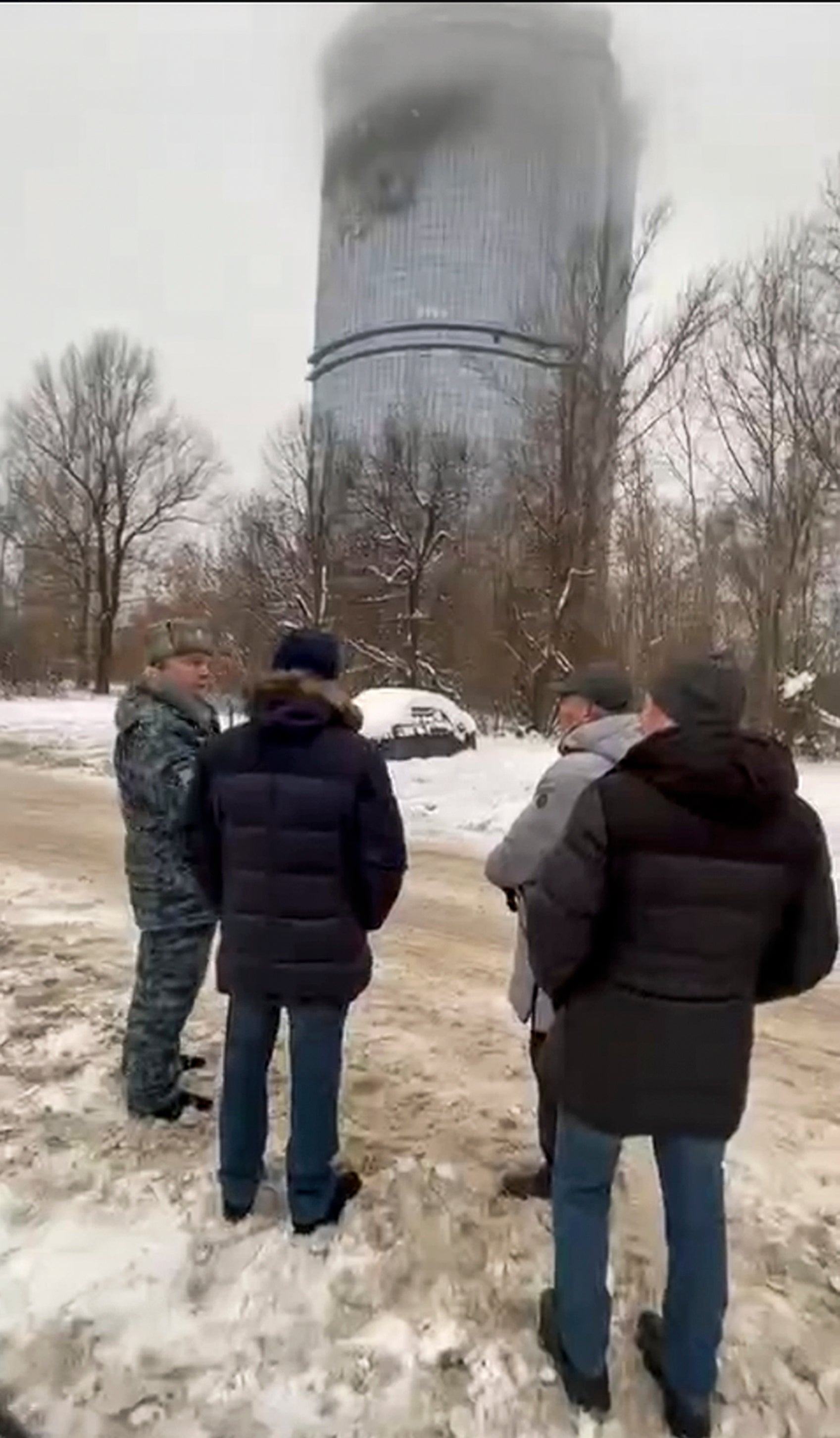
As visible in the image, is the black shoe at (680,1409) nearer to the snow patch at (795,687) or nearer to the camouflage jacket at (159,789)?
the camouflage jacket at (159,789)

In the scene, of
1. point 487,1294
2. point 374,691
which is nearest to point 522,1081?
point 487,1294

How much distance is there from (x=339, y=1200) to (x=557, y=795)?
Result: 1.43 metres

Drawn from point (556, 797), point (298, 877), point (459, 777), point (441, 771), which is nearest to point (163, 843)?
point (298, 877)

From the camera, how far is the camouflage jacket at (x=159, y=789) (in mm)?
3605

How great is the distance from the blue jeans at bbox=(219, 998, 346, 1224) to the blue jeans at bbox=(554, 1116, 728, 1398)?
822 millimetres

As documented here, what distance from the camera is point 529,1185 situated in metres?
3.53

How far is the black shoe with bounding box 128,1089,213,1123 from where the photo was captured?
3957 mm

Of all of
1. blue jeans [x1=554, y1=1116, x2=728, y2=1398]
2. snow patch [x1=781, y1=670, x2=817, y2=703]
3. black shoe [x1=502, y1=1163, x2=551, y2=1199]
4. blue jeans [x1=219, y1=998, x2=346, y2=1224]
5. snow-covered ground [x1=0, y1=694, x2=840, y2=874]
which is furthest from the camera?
snow patch [x1=781, y1=670, x2=817, y2=703]

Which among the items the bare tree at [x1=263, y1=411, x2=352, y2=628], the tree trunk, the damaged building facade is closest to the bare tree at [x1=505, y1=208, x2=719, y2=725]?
the bare tree at [x1=263, y1=411, x2=352, y2=628]

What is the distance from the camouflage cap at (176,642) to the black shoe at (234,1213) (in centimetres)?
172

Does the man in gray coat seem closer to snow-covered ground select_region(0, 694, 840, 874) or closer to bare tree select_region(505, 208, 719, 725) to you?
snow-covered ground select_region(0, 694, 840, 874)

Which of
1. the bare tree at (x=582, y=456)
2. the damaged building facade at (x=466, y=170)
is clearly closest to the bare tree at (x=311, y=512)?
the bare tree at (x=582, y=456)

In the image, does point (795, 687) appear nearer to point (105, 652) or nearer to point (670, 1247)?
point (670, 1247)

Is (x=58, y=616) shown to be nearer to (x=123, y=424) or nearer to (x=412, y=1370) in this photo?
(x=123, y=424)
